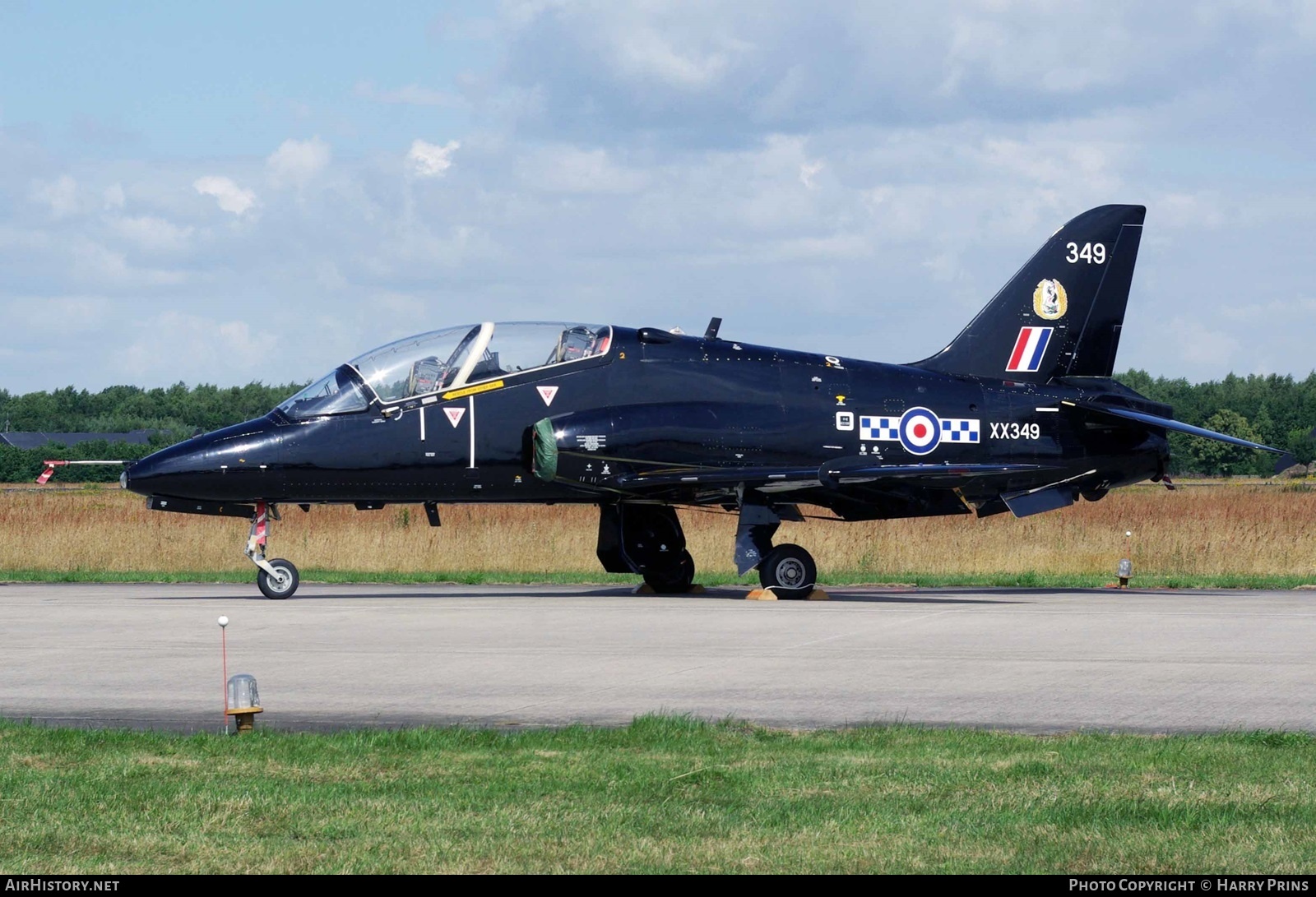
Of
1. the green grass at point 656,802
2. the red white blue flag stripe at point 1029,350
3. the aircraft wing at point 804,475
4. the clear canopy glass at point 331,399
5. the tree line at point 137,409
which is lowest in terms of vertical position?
the green grass at point 656,802

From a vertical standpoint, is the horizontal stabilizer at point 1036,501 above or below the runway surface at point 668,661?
above

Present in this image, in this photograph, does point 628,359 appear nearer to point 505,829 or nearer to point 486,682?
point 486,682

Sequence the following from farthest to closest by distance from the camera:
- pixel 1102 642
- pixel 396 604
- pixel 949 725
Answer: pixel 396 604, pixel 1102 642, pixel 949 725

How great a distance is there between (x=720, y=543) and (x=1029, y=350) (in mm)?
7738

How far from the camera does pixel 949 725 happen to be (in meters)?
9.99

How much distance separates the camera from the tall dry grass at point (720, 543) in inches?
1120

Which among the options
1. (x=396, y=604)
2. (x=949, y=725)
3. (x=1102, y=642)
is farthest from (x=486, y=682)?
(x=396, y=604)

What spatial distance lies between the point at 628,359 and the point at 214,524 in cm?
1423

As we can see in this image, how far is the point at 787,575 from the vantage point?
21219mm

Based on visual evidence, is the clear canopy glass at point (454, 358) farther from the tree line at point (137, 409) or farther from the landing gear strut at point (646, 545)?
the tree line at point (137, 409)

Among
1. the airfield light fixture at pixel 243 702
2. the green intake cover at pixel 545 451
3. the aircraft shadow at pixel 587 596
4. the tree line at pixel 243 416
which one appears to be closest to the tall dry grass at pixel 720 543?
the aircraft shadow at pixel 587 596

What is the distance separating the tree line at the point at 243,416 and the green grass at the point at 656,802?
73433 mm

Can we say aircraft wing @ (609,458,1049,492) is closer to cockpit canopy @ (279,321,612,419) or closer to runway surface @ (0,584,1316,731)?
runway surface @ (0,584,1316,731)

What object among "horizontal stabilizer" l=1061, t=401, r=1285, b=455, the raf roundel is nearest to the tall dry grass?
the raf roundel
